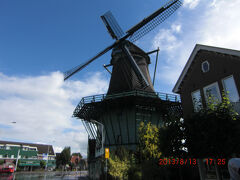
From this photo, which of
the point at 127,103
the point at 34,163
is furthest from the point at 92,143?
the point at 34,163

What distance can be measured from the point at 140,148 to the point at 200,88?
8.18m

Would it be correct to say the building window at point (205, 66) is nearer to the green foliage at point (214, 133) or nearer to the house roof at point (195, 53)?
the house roof at point (195, 53)

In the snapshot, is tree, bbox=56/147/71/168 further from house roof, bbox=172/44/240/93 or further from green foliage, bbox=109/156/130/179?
house roof, bbox=172/44/240/93

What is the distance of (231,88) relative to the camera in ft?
37.1

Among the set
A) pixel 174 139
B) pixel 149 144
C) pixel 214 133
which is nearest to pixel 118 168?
pixel 149 144

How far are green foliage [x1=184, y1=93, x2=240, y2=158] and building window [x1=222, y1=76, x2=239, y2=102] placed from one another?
82.0 inches

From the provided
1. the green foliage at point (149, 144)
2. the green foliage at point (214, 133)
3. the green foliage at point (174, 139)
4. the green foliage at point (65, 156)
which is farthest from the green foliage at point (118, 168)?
the green foliage at point (65, 156)

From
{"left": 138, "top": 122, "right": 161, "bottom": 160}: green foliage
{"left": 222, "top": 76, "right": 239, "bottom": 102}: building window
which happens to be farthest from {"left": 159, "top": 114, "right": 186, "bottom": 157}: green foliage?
{"left": 138, "top": 122, "right": 161, "bottom": 160}: green foliage

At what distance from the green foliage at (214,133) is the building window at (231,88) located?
208 centimetres

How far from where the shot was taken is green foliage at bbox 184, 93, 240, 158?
27.9ft

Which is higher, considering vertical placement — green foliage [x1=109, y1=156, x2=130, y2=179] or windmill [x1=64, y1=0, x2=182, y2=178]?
windmill [x1=64, y1=0, x2=182, y2=178]

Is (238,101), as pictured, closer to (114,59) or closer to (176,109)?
(176,109)

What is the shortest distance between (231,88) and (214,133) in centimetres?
407

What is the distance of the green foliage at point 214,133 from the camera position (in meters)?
8.51
